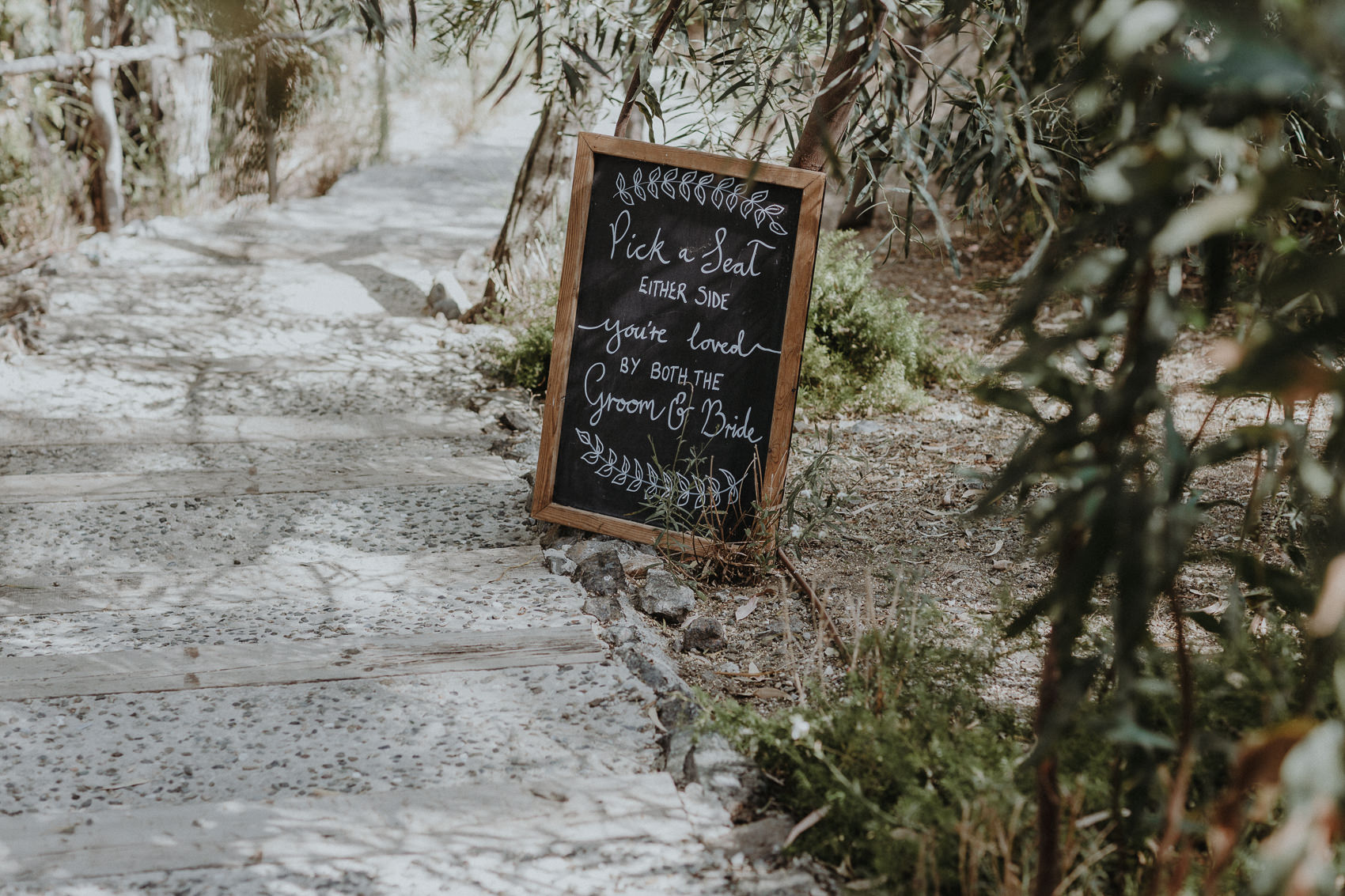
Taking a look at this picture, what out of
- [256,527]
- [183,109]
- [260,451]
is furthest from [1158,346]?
[183,109]

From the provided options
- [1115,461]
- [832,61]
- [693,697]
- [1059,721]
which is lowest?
[693,697]

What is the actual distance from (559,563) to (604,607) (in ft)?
1.21

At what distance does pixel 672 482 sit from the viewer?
2.86m

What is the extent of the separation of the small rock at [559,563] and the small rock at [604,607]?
224 millimetres

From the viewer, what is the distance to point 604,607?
2.56m

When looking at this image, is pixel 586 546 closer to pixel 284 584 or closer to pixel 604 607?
pixel 604 607

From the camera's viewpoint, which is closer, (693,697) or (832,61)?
(693,697)

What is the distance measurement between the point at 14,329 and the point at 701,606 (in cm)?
396

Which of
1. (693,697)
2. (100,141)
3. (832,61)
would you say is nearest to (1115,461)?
(693,697)

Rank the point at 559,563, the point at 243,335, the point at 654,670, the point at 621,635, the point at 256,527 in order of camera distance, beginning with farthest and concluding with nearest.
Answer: the point at 243,335 < the point at 256,527 < the point at 559,563 < the point at 621,635 < the point at 654,670

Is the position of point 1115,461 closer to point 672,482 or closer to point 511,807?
point 511,807

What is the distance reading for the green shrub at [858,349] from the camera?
4.40 metres

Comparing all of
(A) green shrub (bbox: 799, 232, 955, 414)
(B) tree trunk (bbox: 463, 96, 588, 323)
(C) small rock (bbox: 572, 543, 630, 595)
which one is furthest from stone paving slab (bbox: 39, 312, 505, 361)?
(C) small rock (bbox: 572, 543, 630, 595)

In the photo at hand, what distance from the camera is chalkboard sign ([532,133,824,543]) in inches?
110
